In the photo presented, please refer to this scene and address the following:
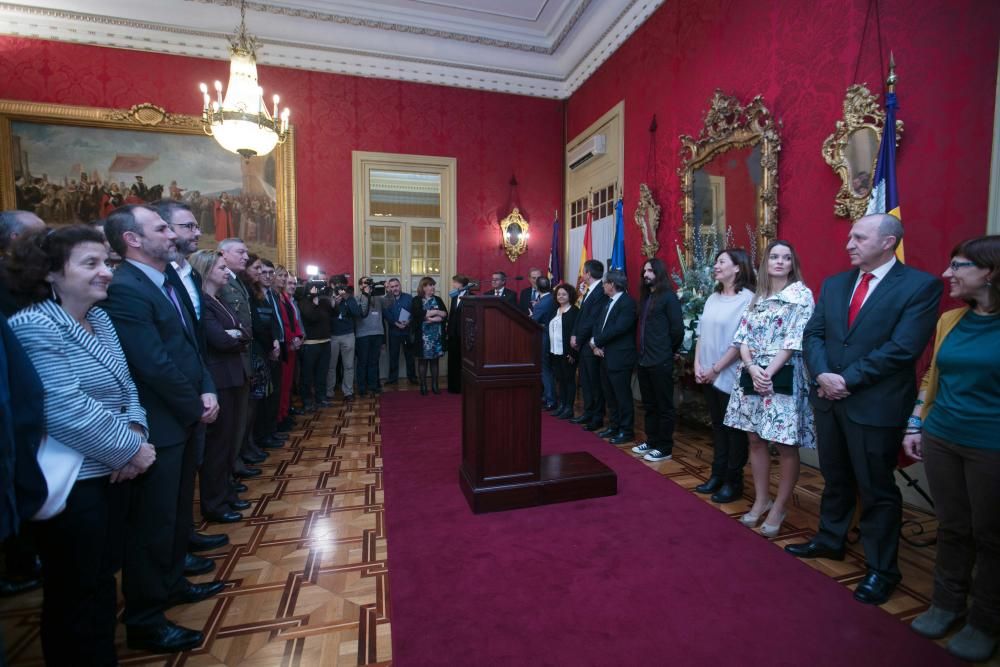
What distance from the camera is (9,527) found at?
1102 millimetres

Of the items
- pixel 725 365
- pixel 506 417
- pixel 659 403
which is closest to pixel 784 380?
pixel 725 365

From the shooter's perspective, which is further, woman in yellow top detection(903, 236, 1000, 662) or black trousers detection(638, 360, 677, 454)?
black trousers detection(638, 360, 677, 454)

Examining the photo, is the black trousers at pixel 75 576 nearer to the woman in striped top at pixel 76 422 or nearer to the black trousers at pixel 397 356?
the woman in striped top at pixel 76 422

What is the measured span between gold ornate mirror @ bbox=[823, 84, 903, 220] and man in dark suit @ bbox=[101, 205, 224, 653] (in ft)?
12.5

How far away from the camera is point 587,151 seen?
6.71 meters

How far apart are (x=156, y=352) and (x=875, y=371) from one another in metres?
2.70

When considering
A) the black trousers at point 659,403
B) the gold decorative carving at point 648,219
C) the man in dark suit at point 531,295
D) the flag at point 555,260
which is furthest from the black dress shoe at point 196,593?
the flag at point 555,260

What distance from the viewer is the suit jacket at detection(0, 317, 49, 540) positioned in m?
1.06

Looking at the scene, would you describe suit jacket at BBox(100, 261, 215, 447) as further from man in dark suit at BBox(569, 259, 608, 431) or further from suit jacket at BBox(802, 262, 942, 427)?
man in dark suit at BBox(569, 259, 608, 431)

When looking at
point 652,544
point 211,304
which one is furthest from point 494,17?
point 652,544

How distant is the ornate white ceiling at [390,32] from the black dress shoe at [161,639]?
21.0 feet

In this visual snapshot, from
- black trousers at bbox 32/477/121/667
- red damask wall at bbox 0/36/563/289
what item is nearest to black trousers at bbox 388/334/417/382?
red damask wall at bbox 0/36/563/289

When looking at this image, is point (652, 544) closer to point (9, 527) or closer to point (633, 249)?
point (9, 527)

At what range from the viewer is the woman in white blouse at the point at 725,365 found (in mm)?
2891
